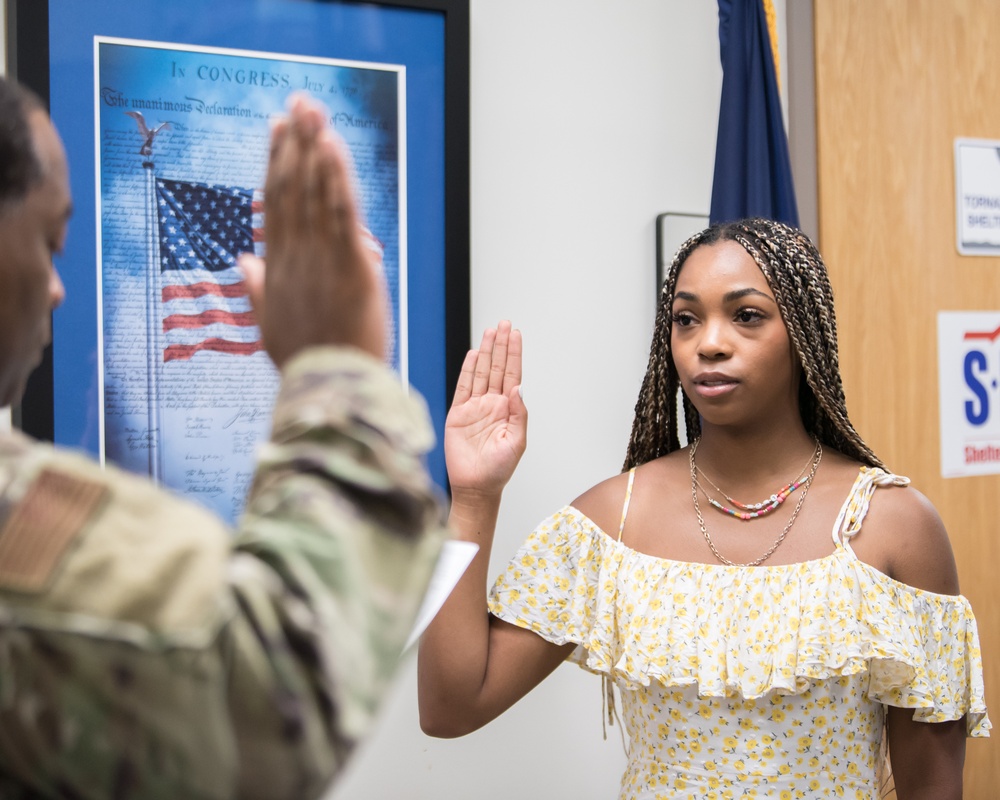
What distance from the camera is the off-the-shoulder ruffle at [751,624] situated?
137 centimetres

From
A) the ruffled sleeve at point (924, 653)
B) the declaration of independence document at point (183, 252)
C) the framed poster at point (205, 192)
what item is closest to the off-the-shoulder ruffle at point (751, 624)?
the ruffled sleeve at point (924, 653)

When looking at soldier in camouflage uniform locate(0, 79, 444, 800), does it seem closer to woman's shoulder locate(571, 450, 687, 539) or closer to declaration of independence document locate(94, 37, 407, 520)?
woman's shoulder locate(571, 450, 687, 539)

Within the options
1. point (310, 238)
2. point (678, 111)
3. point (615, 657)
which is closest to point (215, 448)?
point (615, 657)

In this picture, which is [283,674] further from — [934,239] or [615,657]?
[934,239]

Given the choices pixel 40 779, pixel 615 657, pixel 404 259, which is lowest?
pixel 615 657

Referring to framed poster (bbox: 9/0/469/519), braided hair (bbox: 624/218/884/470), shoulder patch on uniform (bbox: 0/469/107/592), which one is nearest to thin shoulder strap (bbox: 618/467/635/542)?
braided hair (bbox: 624/218/884/470)

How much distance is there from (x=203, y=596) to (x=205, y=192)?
1.57 meters

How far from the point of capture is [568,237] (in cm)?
213

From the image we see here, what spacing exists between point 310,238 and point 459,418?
3.28ft

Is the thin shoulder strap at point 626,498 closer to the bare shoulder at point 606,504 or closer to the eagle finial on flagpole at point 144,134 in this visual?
the bare shoulder at point 606,504

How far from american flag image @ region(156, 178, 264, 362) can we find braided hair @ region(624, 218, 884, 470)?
721 millimetres

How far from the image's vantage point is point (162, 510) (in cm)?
41

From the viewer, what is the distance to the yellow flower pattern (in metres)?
1.38

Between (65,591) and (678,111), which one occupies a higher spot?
(678,111)
